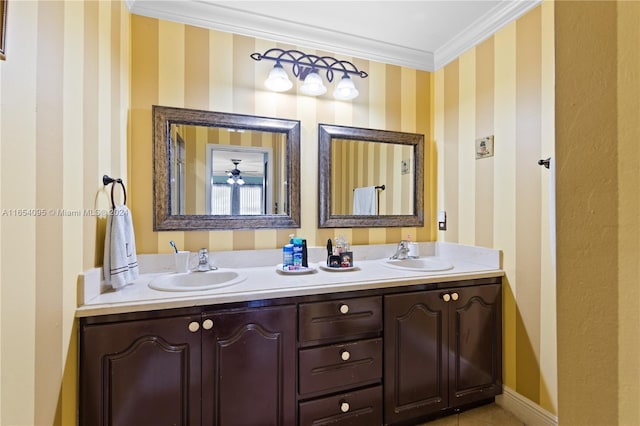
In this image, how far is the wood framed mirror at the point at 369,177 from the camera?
2.12 m

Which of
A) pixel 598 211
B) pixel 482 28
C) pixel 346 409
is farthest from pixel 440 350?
pixel 482 28

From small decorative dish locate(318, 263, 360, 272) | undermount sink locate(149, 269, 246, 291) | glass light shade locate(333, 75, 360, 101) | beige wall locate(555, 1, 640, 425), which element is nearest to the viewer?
beige wall locate(555, 1, 640, 425)

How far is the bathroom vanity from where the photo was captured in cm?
120

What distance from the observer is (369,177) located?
88.8 inches

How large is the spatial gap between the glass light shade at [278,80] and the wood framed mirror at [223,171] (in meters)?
0.21

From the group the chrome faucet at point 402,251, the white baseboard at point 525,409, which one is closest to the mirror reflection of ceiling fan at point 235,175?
the chrome faucet at point 402,251

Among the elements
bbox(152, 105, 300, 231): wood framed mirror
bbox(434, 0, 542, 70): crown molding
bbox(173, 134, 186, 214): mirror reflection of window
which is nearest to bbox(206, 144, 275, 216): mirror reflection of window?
bbox(152, 105, 300, 231): wood framed mirror

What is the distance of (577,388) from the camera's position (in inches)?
15.0

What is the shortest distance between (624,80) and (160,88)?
2.03 meters

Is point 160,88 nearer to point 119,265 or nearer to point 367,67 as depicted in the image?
point 119,265

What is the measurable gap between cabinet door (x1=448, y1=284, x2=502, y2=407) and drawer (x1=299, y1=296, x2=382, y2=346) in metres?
0.52

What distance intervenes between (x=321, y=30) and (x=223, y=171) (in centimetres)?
A: 119

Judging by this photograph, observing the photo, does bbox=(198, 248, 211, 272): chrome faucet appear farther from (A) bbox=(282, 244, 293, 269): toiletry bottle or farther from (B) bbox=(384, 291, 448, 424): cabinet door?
(B) bbox=(384, 291, 448, 424): cabinet door

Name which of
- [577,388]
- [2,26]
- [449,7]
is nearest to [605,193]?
[577,388]
